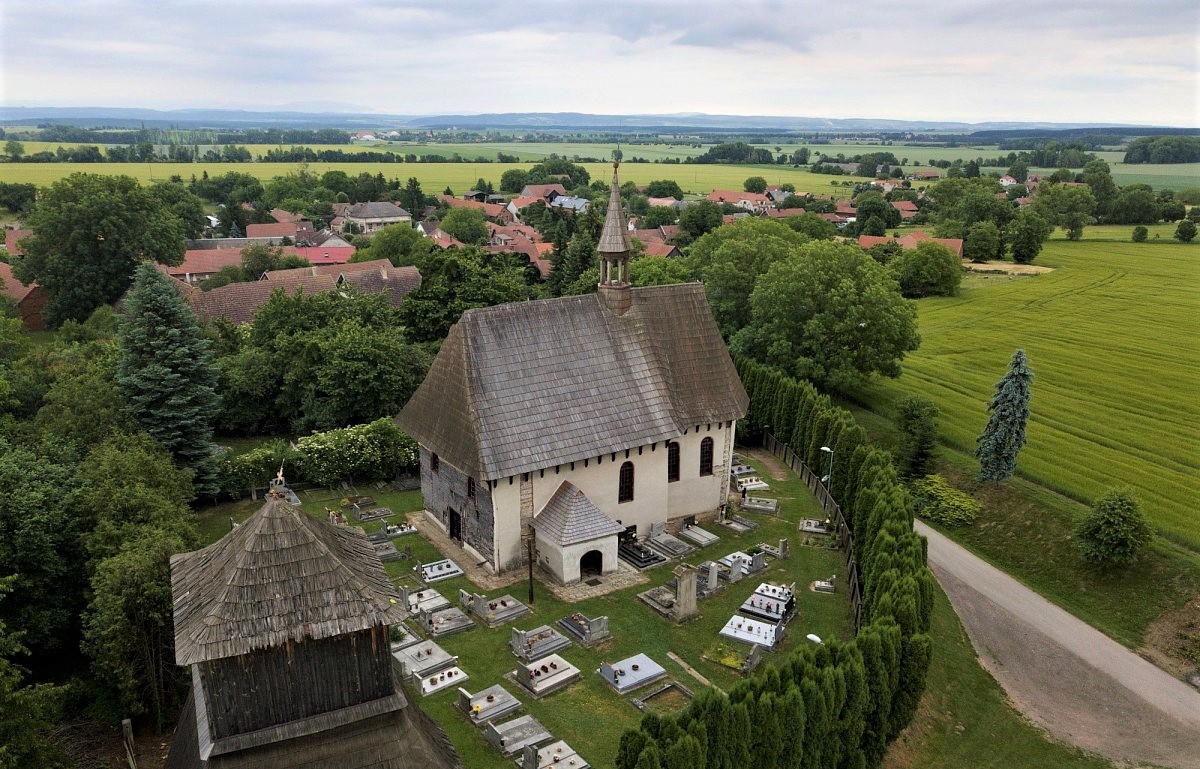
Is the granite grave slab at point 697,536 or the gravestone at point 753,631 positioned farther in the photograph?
the granite grave slab at point 697,536

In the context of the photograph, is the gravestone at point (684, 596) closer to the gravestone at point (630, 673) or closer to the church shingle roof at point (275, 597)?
the gravestone at point (630, 673)

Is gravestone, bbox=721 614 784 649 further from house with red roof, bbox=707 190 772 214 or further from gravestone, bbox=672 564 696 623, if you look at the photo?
house with red roof, bbox=707 190 772 214

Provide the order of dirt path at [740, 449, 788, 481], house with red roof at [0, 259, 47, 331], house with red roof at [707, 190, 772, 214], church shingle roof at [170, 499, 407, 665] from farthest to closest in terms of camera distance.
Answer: house with red roof at [707, 190, 772, 214], house with red roof at [0, 259, 47, 331], dirt path at [740, 449, 788, 481], church shingle roof at [170, 499, 407, 665]

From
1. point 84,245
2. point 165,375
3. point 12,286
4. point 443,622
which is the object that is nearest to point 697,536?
point 443,622

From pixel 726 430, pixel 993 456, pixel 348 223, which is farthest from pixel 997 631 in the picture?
→ pixel 348 223

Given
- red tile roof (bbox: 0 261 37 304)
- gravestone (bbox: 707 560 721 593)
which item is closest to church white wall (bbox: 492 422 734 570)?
gravestone (bbox: 707 560 721 593)

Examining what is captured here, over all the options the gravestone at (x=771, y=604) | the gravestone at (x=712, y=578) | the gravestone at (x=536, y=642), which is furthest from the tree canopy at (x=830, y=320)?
the gravestone at (x=536, y=642)
